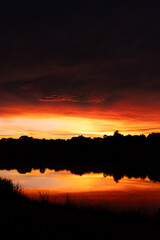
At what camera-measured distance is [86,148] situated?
95.1 m

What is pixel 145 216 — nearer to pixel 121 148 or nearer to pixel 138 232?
pixel 138 232

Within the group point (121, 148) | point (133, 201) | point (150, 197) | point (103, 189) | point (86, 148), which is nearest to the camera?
point (133, 201)

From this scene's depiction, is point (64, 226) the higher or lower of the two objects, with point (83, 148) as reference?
lower

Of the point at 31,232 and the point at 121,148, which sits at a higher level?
the point at 121,148

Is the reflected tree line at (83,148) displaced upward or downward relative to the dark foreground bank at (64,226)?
upward

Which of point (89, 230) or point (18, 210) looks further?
point (18, 210)

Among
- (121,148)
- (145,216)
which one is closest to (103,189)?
(145,216)

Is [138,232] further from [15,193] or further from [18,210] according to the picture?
[15,193]

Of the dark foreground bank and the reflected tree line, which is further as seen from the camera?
the reflected tree line

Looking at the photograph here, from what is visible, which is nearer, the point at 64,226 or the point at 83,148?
the point at 64,226

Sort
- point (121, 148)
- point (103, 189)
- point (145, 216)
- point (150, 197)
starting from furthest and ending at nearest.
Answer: point (121, 148)
point (103, 189)
point (150, 197)
point (145, 216)

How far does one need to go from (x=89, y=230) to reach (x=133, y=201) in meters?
12.5

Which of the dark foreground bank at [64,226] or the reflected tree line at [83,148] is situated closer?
the dark foreground bank at [64,226]

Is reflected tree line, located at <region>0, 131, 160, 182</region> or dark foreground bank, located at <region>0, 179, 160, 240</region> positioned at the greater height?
reflected tree line, located at <region>0, 131, 160, 182</region>
